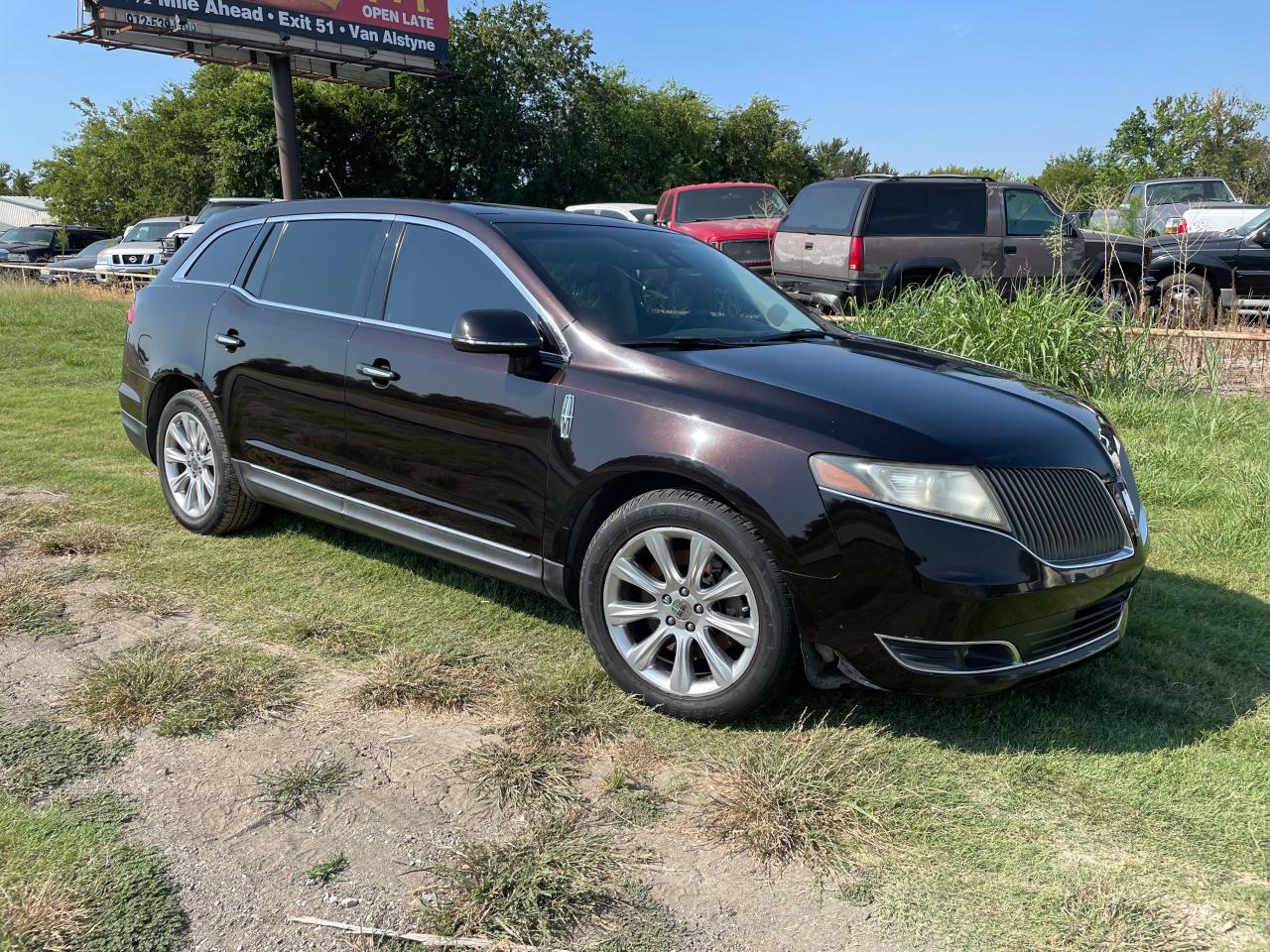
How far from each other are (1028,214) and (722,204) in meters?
5.19

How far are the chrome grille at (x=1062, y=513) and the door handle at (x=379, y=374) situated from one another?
2216mm

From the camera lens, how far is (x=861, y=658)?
9.75 feet

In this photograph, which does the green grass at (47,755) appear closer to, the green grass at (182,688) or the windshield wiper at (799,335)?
the green grass at (182,688)

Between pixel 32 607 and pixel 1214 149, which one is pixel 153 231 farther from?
pixel 1214 149

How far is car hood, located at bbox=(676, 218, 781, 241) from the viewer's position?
14383 millimetres

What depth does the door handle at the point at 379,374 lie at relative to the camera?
395cm

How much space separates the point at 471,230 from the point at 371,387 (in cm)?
73

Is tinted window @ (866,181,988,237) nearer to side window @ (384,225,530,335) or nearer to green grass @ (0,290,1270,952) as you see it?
green grass @ (0,290,1270,952)

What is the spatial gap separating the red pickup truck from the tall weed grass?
6449 mm

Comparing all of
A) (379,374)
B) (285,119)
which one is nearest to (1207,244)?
(379,374)

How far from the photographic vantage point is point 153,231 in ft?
72.4

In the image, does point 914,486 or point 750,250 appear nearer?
point 914,486

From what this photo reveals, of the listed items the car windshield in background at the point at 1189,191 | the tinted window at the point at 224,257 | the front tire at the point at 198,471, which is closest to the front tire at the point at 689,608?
the front tire at the point at 198,471

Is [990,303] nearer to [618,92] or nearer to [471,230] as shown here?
[471,230]
